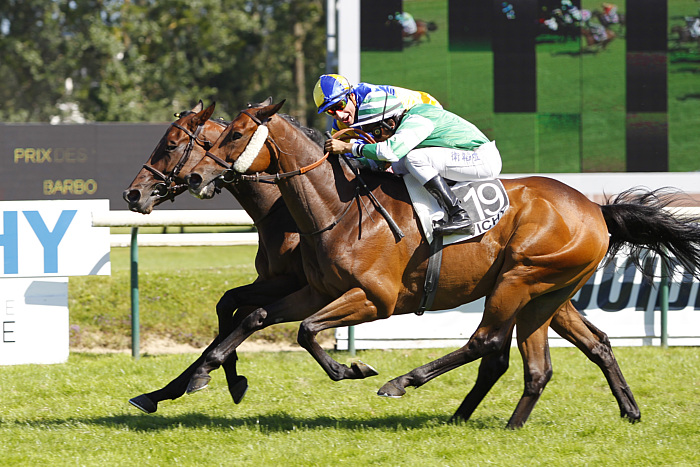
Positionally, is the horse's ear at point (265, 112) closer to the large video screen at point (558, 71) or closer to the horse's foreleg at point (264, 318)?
the horse's foreleg at point (264, 318)

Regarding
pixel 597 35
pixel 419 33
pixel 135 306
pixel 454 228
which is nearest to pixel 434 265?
pixel 454 228

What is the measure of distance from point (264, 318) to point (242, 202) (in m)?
0.91

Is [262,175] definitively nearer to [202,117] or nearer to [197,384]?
[202,117]

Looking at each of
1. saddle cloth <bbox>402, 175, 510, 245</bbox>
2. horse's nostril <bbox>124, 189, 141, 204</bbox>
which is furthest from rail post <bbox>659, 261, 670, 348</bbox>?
horse's nostril <bbox>124, 189, 141, 204</bbox>

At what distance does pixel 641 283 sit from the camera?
7367 millimetres

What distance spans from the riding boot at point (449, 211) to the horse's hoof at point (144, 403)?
185 centimetres

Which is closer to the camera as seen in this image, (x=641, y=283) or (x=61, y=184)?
(x=641, y=283)

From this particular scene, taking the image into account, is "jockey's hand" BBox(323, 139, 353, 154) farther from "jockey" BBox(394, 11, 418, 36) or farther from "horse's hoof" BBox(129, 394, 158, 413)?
"jockey" BBox(394, 11, 418, 36)

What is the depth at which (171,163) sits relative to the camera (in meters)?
5.00

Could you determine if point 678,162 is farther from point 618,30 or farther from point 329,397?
point 329,397

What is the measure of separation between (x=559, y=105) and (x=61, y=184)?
7928mm

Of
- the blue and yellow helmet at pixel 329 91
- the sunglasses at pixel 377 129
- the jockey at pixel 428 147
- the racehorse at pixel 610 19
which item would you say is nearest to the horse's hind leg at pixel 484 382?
the jockey at pixel 428 147

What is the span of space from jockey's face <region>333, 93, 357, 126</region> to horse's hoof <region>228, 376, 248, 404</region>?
62.6 inches

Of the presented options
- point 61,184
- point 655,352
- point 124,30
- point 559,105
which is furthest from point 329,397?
point 124,30
